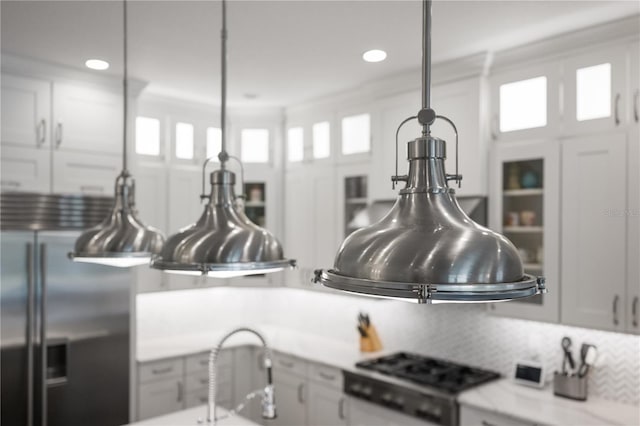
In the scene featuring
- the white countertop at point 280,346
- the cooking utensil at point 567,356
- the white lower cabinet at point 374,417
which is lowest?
the white lower cabinet at point 374,417

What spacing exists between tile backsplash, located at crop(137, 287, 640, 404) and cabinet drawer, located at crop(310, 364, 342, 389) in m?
0.57

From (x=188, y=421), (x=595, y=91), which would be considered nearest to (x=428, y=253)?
(x=188, y=421)

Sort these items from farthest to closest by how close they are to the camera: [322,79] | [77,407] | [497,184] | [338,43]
Result: [322,79]
[77,407]
[497,184]
[338,43]

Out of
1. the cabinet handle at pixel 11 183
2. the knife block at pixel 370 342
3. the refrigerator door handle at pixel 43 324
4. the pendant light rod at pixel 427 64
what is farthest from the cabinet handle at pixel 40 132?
the pendant light rod at pixel 427 64

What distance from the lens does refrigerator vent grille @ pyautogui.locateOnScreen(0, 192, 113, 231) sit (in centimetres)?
312

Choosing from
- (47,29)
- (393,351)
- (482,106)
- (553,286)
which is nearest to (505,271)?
(553,286)

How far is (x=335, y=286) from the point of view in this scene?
0.87 meters

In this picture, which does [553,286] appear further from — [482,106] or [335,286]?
[335,286]

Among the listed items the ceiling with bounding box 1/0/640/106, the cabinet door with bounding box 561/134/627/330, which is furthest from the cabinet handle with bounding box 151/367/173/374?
the cabinet door with bounding box 561/134/627/330

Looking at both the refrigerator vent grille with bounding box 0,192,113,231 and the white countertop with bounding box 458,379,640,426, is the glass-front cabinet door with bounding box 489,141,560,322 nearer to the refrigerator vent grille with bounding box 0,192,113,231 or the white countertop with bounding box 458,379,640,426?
the white countertop with bounding box 458,379,640,426

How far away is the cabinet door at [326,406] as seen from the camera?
351 cm

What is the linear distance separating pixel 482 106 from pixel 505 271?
2.50 meters

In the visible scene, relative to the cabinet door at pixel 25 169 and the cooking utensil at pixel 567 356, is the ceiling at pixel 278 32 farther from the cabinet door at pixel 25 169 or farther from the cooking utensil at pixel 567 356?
the cooking utensil at pixel 567 356

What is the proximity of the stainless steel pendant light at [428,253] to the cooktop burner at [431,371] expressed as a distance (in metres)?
2.29
